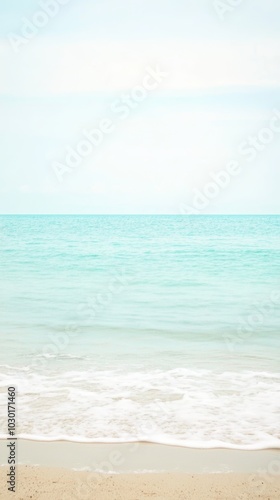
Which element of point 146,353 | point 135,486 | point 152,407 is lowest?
point 135,486

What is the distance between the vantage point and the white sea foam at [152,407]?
5371 millimetres

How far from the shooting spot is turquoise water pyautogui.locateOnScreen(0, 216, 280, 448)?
18.6ft

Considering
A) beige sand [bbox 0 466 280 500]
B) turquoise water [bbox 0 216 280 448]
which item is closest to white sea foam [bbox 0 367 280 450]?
turquoise water [bbox 0 216 280 448]

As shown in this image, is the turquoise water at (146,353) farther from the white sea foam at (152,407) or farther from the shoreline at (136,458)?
the shoreline at (136,458)

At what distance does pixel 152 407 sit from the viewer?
6121mm

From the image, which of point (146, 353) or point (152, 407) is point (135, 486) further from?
point (146, 353)

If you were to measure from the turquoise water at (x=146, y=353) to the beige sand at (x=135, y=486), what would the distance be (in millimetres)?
633

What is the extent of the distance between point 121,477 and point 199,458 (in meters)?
0.74

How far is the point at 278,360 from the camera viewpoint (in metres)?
8.05

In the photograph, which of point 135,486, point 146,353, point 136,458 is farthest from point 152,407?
point 146,353

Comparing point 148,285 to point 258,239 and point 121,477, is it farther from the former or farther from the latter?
point 258,239

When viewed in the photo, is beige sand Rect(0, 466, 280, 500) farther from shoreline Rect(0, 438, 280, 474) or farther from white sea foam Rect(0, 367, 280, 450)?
white sea foam Rect(0, 367, 280, 450)

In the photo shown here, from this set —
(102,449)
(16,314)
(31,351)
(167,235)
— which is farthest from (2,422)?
(167,235)

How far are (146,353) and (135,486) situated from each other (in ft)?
13.6
